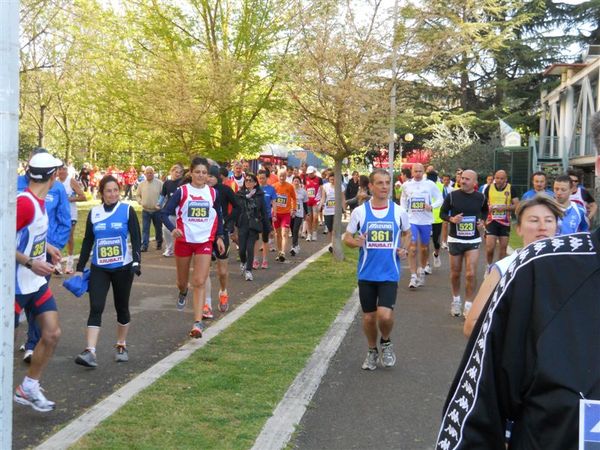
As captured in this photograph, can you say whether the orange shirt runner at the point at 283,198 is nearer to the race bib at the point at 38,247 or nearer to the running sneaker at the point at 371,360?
the running sneaker at the point at 371,360

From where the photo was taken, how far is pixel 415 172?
13.0 meters

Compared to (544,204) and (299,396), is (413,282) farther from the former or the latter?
(544,204)

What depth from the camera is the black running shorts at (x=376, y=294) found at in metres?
7.12

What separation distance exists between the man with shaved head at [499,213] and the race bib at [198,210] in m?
5.09

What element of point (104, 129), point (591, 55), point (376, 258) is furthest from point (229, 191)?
point (591, 55)

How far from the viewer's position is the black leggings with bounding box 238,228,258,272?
43.8 feet

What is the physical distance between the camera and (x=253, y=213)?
526 inches

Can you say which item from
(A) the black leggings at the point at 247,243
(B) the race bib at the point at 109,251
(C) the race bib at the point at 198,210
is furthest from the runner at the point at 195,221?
(A) the black leggings at the point at 247,243

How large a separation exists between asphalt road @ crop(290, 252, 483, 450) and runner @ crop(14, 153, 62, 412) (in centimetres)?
204

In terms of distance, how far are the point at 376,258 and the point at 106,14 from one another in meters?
14.5

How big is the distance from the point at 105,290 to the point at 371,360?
8.74 ft

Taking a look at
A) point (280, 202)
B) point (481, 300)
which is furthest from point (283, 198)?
point (481, 300)

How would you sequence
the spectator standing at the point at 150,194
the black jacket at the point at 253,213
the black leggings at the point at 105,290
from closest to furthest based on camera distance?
the black leggings at the point at 105,290 < the black jacket at the point at 253,213 < the spectator standing at the point at 150,194

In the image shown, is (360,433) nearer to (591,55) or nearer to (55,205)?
(55,205)
